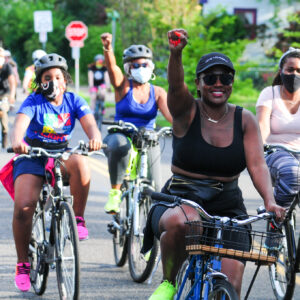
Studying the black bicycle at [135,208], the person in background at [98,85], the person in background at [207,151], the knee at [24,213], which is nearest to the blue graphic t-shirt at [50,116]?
the knee at [24,213]

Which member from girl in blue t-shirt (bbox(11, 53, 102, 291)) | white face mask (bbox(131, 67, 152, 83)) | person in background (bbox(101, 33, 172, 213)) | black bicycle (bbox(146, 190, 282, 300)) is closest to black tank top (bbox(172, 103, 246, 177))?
black bicycle (bbox(146, 190, 282, 300))

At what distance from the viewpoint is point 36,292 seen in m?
6.40

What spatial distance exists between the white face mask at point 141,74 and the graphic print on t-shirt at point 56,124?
1.51 meters

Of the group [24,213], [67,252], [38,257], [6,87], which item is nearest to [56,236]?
[67,252]

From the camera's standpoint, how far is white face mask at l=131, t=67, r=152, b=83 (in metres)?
7.72

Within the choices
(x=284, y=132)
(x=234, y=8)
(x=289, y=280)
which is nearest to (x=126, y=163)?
(x=284, y=132)

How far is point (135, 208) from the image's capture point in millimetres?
6977

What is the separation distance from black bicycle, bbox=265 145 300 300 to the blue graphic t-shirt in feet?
5.05

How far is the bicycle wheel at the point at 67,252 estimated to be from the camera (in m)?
5.59

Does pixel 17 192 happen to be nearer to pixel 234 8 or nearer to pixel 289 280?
pixel 289 280

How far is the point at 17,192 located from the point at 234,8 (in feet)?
137

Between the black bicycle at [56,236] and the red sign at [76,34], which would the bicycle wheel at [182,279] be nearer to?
the black bicycle at [56,236]

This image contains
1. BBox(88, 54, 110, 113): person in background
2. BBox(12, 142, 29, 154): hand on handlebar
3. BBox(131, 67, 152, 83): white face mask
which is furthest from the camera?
BBox(88, 54, 110, 113): person in background

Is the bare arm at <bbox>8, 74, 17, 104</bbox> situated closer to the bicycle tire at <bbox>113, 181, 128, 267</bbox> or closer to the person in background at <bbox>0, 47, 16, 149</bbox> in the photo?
the person in background at <bbox>0, 47, 16, 149</bbox>
